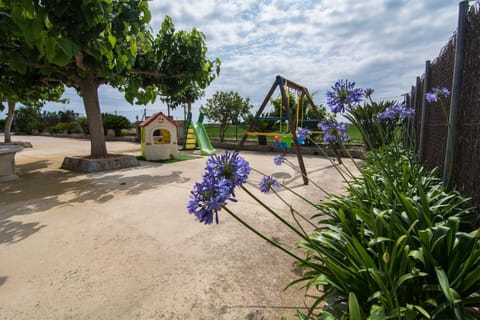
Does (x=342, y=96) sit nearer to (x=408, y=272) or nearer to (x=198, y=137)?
(x=408, y=272)

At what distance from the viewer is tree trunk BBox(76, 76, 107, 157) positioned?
595 cm

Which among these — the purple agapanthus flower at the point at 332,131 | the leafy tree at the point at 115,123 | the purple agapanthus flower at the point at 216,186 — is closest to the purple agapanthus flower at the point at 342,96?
the purple agapanthus flower at the point at 332,131

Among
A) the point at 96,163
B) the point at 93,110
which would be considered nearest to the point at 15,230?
Answer: the point at 96,163

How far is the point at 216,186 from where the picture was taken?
96cm

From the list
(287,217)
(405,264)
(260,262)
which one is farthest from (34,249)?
(405,264)

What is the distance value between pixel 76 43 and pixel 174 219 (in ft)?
9.12

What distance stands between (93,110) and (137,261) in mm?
5612

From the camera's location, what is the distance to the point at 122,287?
5.23 feet

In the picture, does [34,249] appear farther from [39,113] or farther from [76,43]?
[39,113]

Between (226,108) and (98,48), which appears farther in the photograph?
(226,108)

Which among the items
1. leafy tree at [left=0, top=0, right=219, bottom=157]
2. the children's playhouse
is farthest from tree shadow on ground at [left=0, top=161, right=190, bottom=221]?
the children's playhouse

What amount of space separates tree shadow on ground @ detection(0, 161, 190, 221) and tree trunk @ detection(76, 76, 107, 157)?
1.03 m

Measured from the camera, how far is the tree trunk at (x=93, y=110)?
19.5ft

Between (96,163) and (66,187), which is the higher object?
(96,163)
